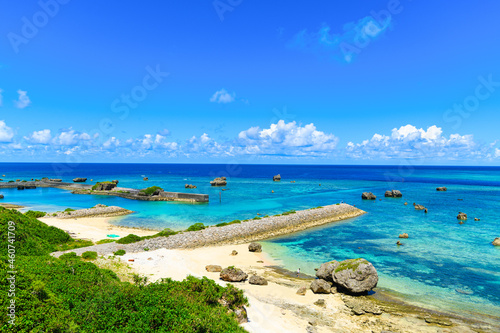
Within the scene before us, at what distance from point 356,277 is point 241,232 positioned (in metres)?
22.9

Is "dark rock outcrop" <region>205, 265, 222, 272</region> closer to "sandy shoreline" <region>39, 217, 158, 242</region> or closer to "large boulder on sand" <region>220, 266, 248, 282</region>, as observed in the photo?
"large boulder on sand" <region>220, 266, 248, 282</region>

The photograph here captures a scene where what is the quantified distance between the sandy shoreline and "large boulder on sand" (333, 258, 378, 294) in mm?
31098

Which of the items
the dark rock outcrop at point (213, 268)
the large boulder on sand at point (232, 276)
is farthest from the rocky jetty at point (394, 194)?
the large boulder on sand at point (232, 276)

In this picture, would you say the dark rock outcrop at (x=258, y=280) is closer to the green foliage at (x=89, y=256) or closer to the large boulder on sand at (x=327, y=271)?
the large boulder on sand at (x=327, y=271)

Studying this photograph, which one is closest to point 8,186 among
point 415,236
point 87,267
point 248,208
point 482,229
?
point 248,208

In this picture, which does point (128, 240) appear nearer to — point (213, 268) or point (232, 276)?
point (213, 268)

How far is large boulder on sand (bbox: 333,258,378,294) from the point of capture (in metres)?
23.7

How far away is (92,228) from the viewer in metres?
46.5

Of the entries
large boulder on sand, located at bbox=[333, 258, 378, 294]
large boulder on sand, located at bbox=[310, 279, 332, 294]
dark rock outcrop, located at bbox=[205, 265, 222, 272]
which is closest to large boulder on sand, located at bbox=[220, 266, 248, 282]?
dark rock outcrop, located at bbox=[205, 265, 222, 272]

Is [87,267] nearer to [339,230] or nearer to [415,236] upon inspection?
[339,230]

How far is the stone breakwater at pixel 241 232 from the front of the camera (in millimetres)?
33906

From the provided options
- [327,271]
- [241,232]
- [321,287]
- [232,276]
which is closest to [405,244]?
[327,271]

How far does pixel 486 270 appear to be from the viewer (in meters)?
30.9

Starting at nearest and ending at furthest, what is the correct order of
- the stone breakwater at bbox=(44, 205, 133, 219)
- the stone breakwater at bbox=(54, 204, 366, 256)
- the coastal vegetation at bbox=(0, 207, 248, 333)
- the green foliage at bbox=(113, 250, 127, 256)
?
the coastal vegetation at bbox=(0, 207, 248, 333)
the green foliage at bbox=(113, 250, 127, 256)
the stone breakwater at bbox=(54, 204, 366, 256)
the stone breakwater at bbox=(44, 205, 133, 219)
